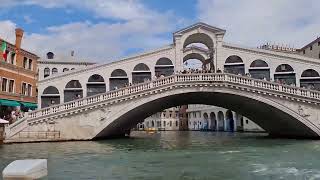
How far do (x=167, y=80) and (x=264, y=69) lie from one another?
10523 millimetres

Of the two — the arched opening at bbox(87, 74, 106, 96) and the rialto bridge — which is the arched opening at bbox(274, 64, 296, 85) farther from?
the arched opening at bbox(87, 74, 106, 96)

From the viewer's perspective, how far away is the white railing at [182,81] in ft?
80.7

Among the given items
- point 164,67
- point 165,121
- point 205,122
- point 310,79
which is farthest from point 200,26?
point 165,121

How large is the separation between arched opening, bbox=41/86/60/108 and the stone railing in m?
6.83

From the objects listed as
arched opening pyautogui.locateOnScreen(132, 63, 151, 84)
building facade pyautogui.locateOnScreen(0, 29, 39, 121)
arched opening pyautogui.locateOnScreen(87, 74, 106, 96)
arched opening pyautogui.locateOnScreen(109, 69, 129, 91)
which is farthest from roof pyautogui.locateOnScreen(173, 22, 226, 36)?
building facade pyautogui.locateOnScreen(0, 29, 39, 121)

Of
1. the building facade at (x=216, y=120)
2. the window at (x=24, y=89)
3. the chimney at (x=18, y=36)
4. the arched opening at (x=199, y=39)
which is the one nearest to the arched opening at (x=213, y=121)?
the building facade at (x=216, y=120)

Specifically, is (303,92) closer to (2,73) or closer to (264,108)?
(264,108)

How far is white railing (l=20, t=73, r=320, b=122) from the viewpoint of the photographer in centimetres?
2459

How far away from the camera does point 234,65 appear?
31.7 meters

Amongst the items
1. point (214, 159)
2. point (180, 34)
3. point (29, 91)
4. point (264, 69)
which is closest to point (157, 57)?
point (180, 34)

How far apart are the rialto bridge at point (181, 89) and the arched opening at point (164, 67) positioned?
8cm

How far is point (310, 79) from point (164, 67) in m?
11.7

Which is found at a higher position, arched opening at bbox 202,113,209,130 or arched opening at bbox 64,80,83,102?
arched opening at bbox 64,80,83,102

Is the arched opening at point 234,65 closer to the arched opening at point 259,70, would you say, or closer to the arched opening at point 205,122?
the arched opening at point 259,70
